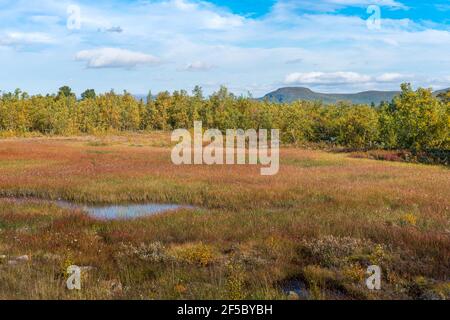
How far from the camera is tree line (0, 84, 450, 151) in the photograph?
4438 centimetres

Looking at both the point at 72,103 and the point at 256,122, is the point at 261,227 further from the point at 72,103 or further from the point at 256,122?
the point at 72,103

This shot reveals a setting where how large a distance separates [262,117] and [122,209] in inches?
2192

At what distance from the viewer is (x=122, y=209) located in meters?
18.8

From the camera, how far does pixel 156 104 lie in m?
111

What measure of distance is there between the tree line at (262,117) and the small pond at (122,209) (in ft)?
102

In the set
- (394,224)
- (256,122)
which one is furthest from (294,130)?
(394,224)

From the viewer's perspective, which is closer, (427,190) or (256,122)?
(427,190)
